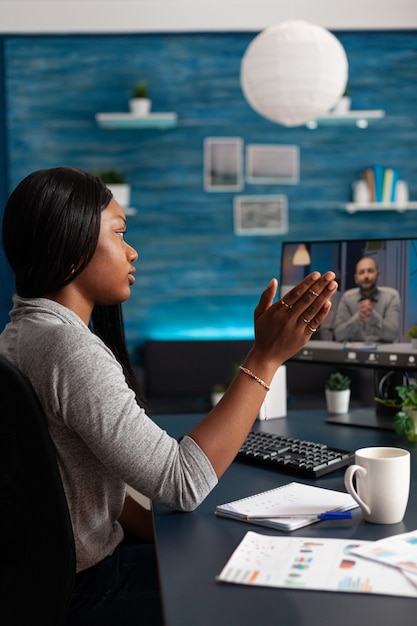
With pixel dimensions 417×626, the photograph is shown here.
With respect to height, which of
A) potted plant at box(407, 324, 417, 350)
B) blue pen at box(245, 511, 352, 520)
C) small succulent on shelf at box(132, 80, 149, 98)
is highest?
small succulent on shelf at box(132, 80, 149, 98)

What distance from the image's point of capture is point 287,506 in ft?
4.24

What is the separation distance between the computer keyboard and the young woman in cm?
27

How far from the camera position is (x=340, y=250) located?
→ 7.07ft

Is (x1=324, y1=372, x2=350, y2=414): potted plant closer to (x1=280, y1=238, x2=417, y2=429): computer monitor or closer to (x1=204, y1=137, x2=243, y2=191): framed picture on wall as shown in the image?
(x1=280, y1=238, x2=417, y2=429): computer monitor

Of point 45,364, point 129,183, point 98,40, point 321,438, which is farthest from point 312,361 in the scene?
point 98,40

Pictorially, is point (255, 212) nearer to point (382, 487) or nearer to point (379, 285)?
point (379, 285)

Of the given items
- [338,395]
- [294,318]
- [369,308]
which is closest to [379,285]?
[369,308]

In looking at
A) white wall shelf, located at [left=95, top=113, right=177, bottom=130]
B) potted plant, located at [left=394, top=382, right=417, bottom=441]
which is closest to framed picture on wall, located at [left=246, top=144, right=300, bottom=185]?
white wall shelf, located at [left=95, top=113, right=177, bottom=130]

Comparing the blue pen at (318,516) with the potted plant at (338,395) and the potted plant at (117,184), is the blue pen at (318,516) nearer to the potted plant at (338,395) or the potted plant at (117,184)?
the potted plant at (338,395)

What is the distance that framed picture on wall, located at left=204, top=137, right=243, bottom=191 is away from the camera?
482 cm

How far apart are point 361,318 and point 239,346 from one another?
2.55 metres

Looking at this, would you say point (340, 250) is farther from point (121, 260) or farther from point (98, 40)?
point (98, 40)

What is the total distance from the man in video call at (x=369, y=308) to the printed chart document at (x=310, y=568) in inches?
39.9

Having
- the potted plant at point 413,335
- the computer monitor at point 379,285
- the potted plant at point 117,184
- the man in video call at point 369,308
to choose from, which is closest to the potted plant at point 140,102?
the potted plant at point 117,184
